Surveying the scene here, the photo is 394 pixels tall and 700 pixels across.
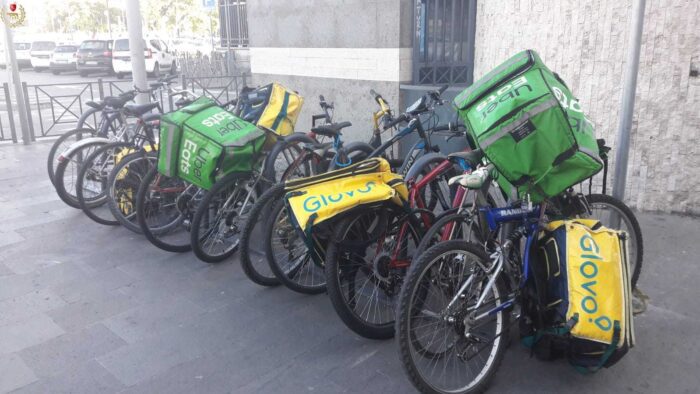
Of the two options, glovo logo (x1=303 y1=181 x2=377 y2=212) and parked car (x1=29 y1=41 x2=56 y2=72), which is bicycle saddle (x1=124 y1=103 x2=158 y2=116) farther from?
parked car (x1=29 y1=41 x2=56 y2=72)

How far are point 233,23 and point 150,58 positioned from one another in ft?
21.6

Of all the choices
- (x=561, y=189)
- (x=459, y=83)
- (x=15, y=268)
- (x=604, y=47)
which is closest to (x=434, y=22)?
(x=459, y=83)

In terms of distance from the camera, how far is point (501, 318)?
2.84 meters

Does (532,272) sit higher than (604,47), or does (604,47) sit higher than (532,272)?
(604,47)

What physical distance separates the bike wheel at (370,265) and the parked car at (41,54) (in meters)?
29.1

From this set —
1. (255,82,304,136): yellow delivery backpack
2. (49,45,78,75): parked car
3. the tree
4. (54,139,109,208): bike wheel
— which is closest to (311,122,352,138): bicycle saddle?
(255,82,304,136): yellow delivery backpack

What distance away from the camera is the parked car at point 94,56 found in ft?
80.9

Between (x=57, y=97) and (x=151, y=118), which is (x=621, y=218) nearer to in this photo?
(x=151, y=118)

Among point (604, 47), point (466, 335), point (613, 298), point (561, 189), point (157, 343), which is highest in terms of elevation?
point (604, 47)

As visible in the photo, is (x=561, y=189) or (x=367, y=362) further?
(x=367, y=362)

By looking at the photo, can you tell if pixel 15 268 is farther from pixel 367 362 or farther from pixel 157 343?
pixel 367 362

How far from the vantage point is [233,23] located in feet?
62.5

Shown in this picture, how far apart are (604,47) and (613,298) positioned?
3.34 m

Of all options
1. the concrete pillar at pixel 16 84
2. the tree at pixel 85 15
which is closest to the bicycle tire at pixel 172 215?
the concrete pillar at pixel 16 84
